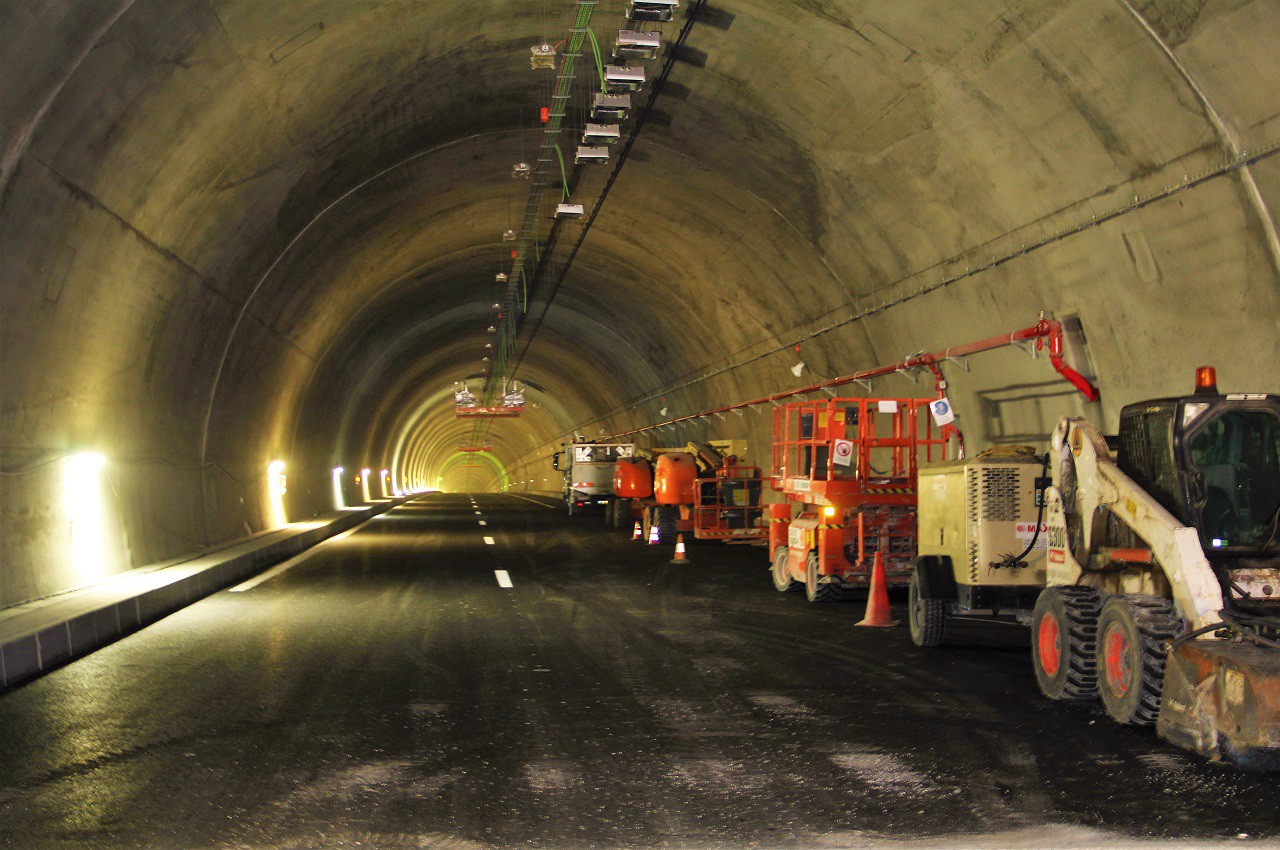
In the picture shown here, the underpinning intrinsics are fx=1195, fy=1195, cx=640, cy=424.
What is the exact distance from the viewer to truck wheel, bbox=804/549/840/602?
46.8 ft

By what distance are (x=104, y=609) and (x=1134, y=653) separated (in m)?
9.06

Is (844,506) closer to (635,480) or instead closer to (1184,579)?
(1184,579)

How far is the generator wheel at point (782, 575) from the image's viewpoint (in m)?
15.8

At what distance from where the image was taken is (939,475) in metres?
11.2

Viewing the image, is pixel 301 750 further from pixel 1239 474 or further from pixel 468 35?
pixel 468 35

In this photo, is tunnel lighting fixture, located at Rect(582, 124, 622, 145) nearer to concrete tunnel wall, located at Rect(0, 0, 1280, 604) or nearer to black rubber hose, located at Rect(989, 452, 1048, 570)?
concrete tunnel wall, located at Rect(0, 0, 1280, 604)

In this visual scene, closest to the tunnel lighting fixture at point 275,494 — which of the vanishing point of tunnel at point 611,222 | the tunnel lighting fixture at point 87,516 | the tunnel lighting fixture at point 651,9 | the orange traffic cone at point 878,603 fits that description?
the vanishing point of tunnel at point 611,222

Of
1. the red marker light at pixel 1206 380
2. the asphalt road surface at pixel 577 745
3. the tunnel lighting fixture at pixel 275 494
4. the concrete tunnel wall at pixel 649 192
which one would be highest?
the concrete tunnel wall at pixel 649 192

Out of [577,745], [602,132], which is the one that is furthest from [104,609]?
[602,132]

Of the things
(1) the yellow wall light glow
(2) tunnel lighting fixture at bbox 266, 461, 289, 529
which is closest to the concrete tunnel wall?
(1) the yellow wall light glow

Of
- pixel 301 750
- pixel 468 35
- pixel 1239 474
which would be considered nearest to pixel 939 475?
pixel 1239 474

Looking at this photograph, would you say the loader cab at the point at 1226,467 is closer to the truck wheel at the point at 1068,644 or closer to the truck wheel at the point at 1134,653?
the truck wheel at the point at 1134,653

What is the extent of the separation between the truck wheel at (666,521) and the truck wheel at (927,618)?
14.4 meters

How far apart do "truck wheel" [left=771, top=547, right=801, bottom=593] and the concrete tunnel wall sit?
3.43 meters
